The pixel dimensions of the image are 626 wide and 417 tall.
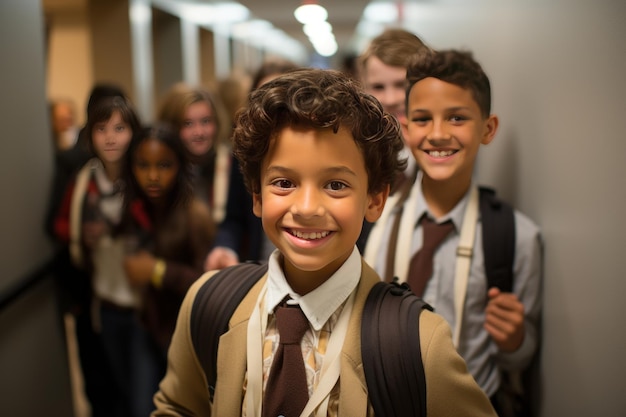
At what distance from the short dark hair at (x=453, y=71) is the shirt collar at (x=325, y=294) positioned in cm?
41

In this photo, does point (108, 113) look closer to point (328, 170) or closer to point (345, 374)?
point (328, 170)

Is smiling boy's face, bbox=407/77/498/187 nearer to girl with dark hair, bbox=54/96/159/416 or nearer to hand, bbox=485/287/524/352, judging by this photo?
hand, bbox=485/287/524/352

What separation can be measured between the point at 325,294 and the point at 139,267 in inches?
34.0

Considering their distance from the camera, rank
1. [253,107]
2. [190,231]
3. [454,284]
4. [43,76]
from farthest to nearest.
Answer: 1. [43,76]
2. [190,231]
3. [454,284]
4. [253,107]

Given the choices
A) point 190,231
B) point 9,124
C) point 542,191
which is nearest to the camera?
point 542,191

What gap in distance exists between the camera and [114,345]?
6.31 feet

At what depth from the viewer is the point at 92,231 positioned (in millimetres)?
1807

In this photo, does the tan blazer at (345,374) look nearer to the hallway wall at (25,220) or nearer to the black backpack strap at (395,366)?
the black backpack strap at (395,366)

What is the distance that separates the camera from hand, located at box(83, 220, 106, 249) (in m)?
1.77

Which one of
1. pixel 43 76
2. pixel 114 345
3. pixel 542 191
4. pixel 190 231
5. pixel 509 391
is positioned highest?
pixel 43 76

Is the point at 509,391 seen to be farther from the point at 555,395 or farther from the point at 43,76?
the point at 43,76

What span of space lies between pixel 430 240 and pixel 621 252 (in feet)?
1.31

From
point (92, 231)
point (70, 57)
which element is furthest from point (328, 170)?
point (70, 57)

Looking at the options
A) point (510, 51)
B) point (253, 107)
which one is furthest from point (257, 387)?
point (510, 51)
